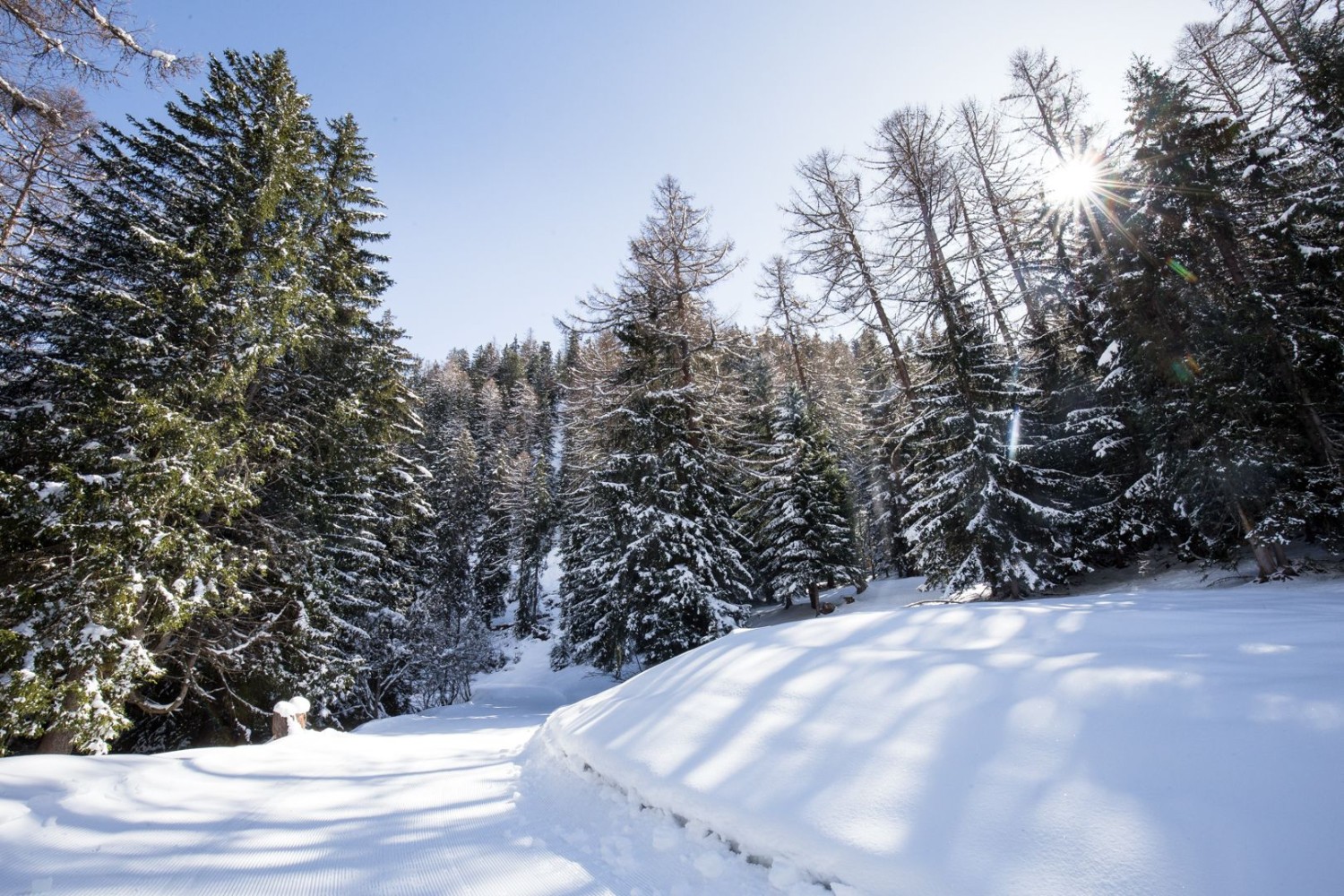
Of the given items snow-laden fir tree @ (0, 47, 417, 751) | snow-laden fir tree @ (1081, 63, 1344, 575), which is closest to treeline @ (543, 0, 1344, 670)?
snow-laden fir tree @ (1081, 63, 1344, 575)

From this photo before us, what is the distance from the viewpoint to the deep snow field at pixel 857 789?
2025mm

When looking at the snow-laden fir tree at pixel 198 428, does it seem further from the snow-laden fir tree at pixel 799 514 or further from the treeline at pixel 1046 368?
the snow-laden fir tree at pixel 799 514

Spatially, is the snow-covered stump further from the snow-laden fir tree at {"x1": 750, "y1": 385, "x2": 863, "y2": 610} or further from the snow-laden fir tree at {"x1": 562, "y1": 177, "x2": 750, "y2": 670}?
the snow-laden fir tree at {"x1": 750, "y1": 385, "x2": 863, "y2": 610}

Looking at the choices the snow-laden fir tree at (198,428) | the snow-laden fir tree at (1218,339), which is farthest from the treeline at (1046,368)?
the snow-laden fir tree at (198,428)

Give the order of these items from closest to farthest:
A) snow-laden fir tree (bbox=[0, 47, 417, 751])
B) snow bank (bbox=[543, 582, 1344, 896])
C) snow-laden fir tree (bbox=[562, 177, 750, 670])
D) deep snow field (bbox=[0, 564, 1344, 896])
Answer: snow bank (bbox=[543, 582, 1344, 896]) < deep snow field (bbox=[0, 564, 1344, 896]) < snow-laden fir tree (bbox=[0, 47, 417, 751]) < snow-laden fir tree (bbox=[562, 177, 750, 670])

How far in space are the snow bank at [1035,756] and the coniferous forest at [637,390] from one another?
776 centimetres

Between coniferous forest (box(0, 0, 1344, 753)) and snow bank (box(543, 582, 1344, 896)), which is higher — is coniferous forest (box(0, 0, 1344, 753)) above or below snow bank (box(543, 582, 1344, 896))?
above

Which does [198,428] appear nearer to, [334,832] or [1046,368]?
[334,832]

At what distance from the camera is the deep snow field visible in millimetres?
2025

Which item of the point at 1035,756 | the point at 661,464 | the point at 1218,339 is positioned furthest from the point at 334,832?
the point at 1218,339

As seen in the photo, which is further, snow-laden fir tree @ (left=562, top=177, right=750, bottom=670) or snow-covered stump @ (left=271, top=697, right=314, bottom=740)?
snow-laden fir tree @ (left=562, top=177, right=750, bottom=670)

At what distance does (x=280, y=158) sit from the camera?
33.0 ft

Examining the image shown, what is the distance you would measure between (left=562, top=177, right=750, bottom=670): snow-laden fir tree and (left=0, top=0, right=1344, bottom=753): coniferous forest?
0.10 meters

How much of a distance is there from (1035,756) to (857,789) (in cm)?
86
